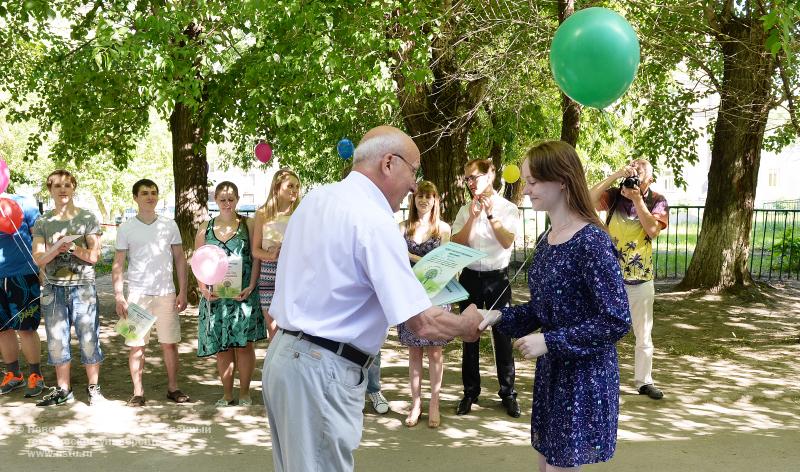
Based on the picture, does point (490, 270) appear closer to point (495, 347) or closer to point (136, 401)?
point (495, 347)

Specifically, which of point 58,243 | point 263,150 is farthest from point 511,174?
point 263,150

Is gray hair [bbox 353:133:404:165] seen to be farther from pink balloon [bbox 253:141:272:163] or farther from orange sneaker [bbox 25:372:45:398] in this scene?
pink balloon [bbox 253:141:272:163]

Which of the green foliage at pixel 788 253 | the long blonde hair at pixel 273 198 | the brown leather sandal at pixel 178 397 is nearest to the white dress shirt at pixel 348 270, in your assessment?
the long blonde hair at pixel 273 198

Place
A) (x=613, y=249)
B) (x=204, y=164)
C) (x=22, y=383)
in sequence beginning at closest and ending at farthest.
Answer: (x=613, y=249), (x=22, y=383), (x=204, y=164)

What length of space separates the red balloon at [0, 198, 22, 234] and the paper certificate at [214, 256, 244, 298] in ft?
6.36

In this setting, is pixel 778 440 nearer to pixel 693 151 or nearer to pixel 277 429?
pixel 277 429

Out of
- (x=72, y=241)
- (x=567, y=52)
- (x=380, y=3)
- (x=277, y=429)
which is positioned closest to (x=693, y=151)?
(x=380, y=3)

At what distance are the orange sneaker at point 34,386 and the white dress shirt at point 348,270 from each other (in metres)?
4.58

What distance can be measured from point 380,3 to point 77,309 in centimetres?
430

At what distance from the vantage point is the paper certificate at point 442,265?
3.21 m

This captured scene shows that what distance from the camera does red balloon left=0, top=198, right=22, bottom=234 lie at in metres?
6.18

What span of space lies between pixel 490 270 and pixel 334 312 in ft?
10.7

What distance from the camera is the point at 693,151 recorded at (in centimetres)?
1253

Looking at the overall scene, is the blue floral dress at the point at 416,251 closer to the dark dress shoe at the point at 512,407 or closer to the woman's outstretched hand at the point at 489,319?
the dark dress shoe at the point at 512,407
